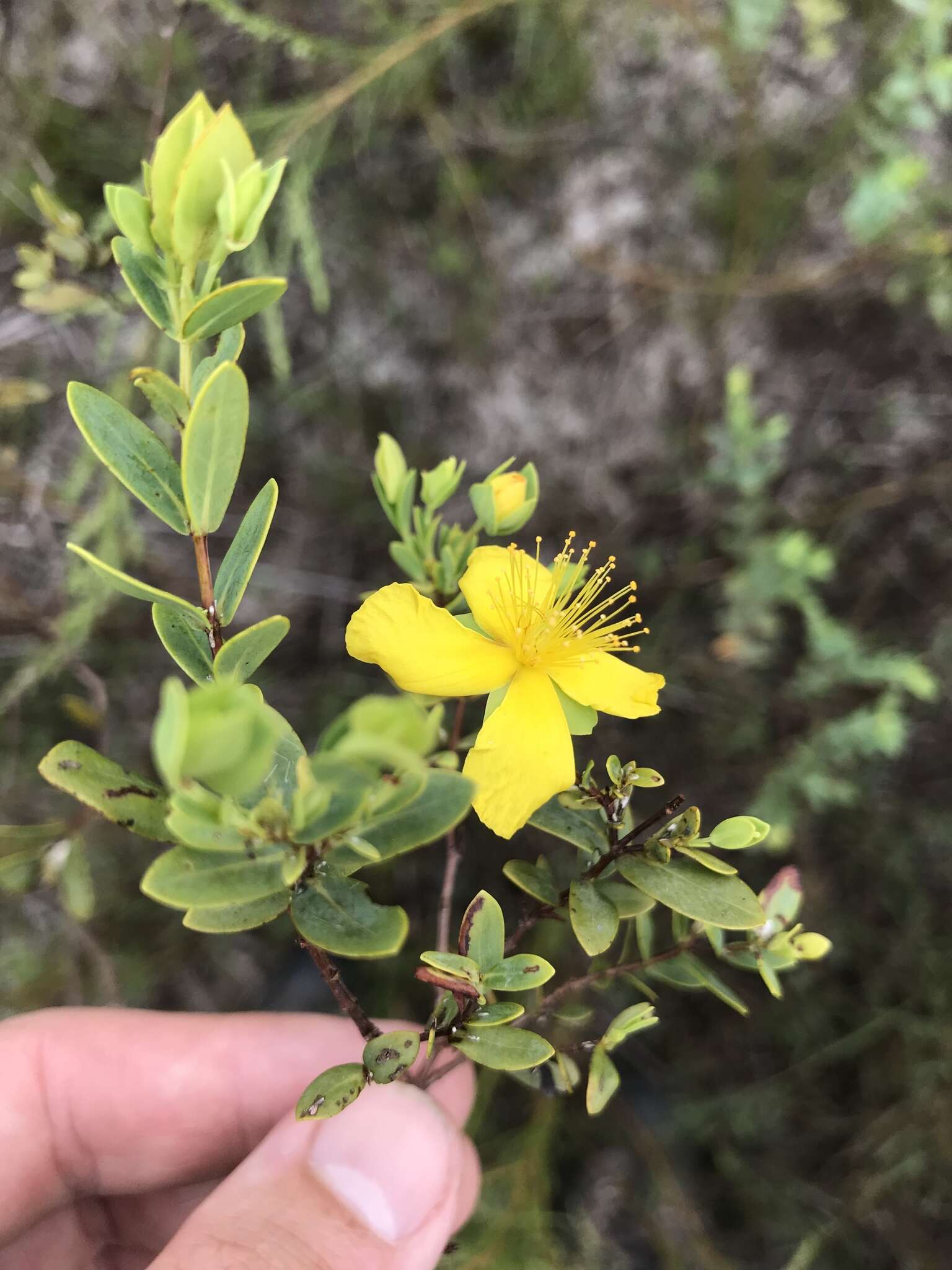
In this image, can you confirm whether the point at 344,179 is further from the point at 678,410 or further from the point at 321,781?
the point at 321,781

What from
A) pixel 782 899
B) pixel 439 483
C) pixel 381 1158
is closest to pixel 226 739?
pixel 439 483

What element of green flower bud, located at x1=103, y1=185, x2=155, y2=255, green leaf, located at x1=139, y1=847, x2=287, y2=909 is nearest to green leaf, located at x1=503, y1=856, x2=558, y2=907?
green leaf, located at x1=139, y1=847, x2=287, y2=909

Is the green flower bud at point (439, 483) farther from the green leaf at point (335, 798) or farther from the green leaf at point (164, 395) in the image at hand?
the green leaf at point (335, 798)

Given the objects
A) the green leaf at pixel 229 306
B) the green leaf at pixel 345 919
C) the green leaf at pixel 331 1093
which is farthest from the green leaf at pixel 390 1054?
the green leaf at pixel 229 306

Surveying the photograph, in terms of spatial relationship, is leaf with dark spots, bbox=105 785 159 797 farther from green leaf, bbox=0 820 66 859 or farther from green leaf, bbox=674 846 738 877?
green leaf, bbox=0 820 66 859

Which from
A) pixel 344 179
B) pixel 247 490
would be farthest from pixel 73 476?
pixel 344 179

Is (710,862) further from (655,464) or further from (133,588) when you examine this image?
(655,464)

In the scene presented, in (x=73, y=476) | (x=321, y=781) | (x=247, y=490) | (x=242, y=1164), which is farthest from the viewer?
(x=247, y=490)
